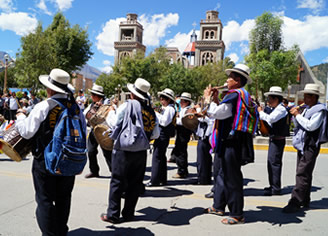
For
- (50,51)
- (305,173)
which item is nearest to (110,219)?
(305,173)

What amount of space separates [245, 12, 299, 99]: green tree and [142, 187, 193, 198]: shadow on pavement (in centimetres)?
A: 1979

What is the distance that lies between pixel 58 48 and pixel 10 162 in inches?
903

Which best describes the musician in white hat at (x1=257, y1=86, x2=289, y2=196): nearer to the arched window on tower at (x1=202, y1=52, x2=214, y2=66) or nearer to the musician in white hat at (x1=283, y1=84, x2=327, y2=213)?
the musician in white hat at (x1=283, y1=84, x2=327, y2=213)

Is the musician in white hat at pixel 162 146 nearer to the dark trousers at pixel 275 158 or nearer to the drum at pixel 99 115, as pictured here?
the drum at pixel 99 115

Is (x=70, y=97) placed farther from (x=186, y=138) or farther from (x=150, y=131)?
(x=186, y=138)

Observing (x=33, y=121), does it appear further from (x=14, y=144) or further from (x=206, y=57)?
(x=206, y=57)

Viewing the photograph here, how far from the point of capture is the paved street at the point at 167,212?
388cm

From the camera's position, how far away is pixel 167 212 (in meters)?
4.61

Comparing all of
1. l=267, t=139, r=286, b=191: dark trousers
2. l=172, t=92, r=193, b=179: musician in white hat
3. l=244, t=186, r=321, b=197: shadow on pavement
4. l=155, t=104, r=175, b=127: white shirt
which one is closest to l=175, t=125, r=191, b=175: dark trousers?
l=172, t=92, r=193, b=179: musician in white hat

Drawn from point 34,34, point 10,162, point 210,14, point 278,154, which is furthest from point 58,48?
point 210,14

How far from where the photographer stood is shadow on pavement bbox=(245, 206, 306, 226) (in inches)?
169

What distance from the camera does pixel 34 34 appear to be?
2780cm

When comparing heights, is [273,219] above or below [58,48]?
below

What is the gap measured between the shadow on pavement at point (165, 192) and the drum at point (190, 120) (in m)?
1.44
